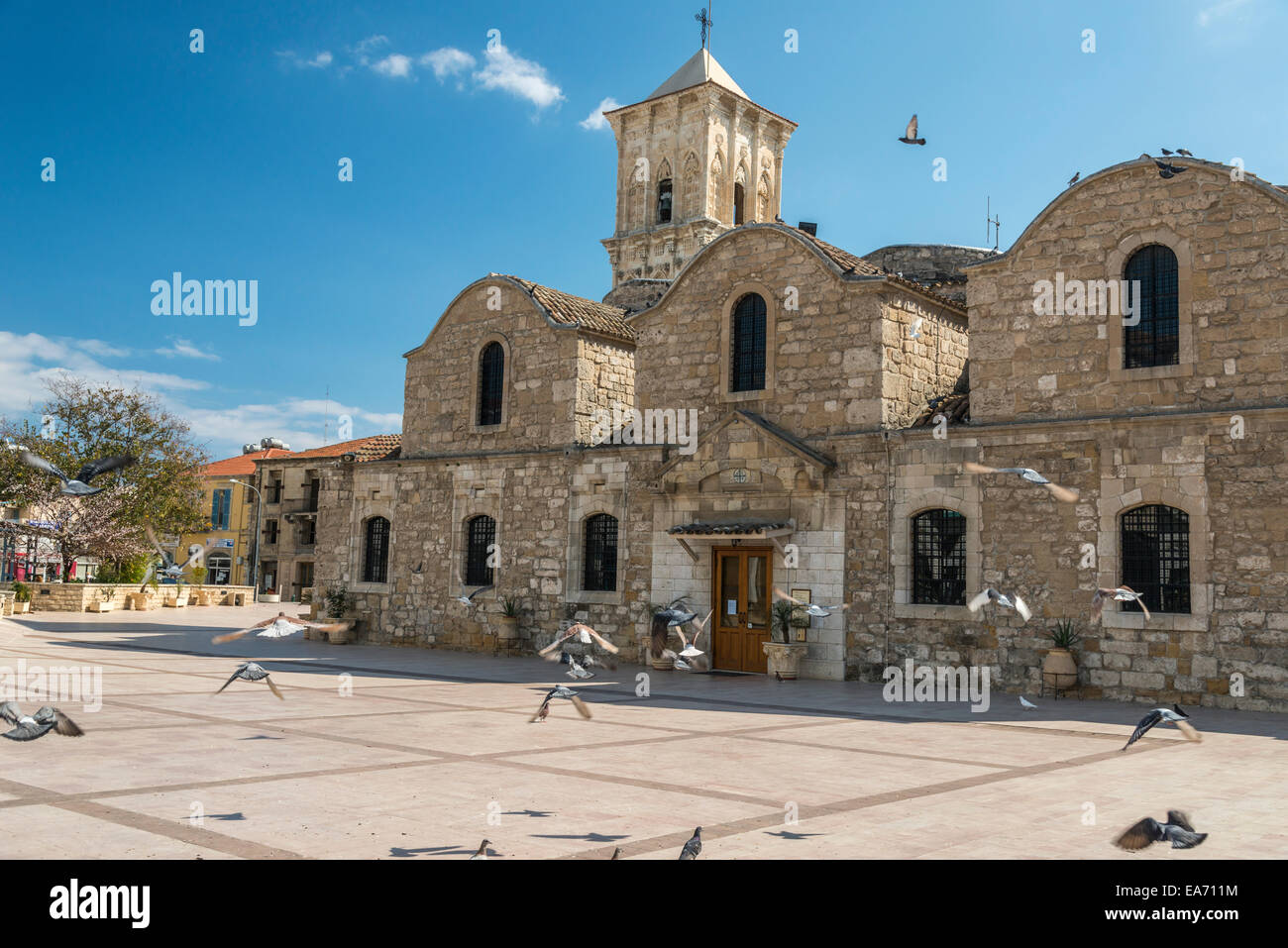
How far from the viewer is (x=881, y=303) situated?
1675 centimetres

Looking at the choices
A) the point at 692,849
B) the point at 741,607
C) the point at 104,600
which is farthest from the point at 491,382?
the point at 104,600

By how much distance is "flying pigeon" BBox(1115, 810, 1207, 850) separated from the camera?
504 cm

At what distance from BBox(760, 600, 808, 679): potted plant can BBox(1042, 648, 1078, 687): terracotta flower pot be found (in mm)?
3741

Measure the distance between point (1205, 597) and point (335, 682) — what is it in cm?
1194

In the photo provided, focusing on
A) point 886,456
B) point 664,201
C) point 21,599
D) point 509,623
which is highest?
point 664,201

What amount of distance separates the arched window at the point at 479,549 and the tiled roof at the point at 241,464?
4026cm

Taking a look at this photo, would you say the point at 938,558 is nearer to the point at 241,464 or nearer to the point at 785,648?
the point at 785,648

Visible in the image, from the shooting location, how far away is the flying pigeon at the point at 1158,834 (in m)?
5.04

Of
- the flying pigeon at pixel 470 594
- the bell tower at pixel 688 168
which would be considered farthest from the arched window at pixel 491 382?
the bell tower at pixel 688 168

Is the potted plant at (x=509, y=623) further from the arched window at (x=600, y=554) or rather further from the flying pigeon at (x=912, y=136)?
the flying pigeon at (x=912, y=136)

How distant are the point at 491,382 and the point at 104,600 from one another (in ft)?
63.1

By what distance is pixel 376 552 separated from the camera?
23969mm
